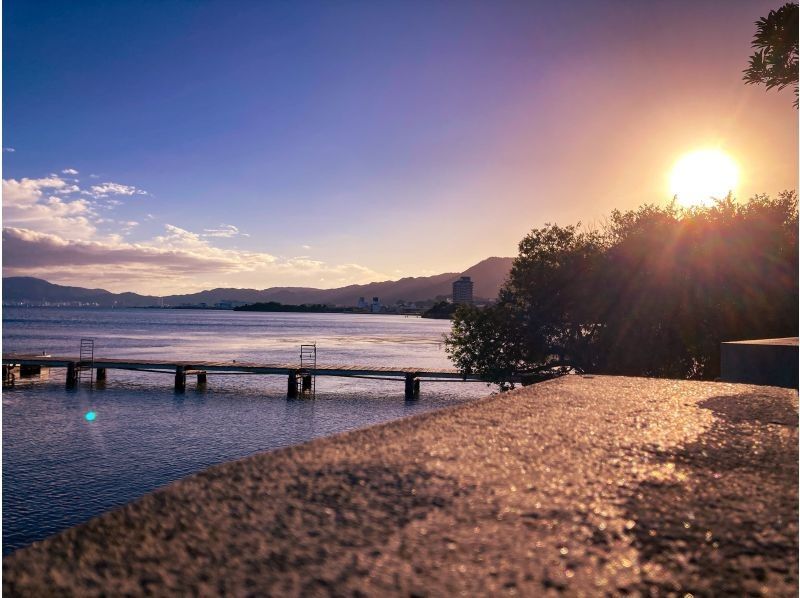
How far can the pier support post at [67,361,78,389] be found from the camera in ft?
→ 171

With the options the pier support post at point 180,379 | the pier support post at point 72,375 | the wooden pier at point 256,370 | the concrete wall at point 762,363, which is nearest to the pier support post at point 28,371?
the wooden pier at point 256,370

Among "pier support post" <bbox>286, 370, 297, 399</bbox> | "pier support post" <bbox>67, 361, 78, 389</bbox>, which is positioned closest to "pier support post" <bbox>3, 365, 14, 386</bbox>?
"pier support post" <bbox>67, 361, 78, 389</bbox>

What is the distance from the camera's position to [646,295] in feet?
86.4

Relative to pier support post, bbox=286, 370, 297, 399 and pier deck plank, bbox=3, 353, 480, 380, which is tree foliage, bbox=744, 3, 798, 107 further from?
pier support post, bbox=286, 370, 297, 399

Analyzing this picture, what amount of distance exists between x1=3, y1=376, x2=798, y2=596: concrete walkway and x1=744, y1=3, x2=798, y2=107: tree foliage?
10480 millimetres

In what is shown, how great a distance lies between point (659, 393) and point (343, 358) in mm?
78194

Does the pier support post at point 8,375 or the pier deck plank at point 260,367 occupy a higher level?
the pier deck plank at point 260,367

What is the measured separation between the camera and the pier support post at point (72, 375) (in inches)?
2055

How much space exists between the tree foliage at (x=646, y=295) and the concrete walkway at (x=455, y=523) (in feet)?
76.6

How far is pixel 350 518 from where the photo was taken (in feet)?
7.06

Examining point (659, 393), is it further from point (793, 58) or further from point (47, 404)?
point (47, 404)

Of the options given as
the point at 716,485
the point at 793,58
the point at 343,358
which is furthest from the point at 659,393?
the point at 343,358

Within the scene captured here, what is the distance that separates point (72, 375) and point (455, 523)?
59434 mm

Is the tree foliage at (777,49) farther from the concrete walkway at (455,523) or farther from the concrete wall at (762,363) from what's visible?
the concrete walkway at (455,523)
